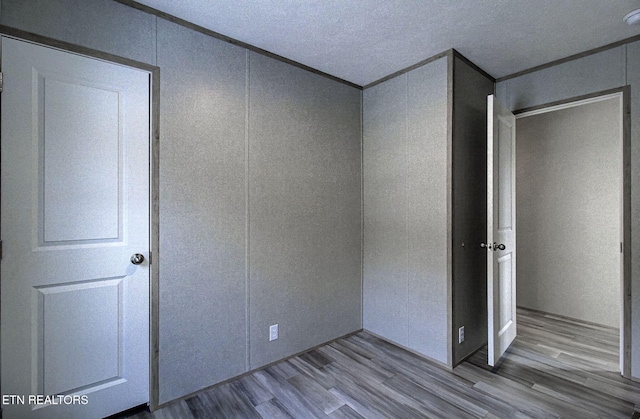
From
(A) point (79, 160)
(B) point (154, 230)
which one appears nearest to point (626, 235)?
(B) point (154, 230)

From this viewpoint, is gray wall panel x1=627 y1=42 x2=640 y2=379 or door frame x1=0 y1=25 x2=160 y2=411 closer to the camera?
door frame x1=0 y1=25 x2=160 y2=411

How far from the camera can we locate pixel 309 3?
187 cm

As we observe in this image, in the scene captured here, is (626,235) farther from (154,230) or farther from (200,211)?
(154,230)

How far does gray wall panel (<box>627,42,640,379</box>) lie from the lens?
7.20 ft

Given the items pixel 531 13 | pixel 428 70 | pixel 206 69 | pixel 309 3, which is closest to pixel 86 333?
pixel 206 69

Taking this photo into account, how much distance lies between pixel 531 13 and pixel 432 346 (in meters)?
2.53

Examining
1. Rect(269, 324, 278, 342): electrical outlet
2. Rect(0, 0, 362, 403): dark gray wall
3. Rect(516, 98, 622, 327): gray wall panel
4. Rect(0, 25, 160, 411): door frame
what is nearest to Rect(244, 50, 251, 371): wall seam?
Rect(0, 0, 362, 403): dark gray wall

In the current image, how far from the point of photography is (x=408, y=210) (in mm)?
2758

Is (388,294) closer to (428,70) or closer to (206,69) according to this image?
(428,70)

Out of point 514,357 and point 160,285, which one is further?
point 514,357

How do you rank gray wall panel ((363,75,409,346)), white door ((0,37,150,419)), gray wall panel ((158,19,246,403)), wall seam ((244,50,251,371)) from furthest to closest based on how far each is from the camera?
gray wall panel ((363,75,409,346))
wall seam ((244,50,251,371))
gray wall panel ((158,19,246,403))
white door ((0,37,150,419))

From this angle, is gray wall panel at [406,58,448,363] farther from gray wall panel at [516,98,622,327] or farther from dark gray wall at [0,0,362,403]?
gray wall panel at [516,98,622,327]

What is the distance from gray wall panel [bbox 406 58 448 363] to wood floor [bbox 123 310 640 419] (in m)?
0.29

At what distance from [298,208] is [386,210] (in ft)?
2.94
